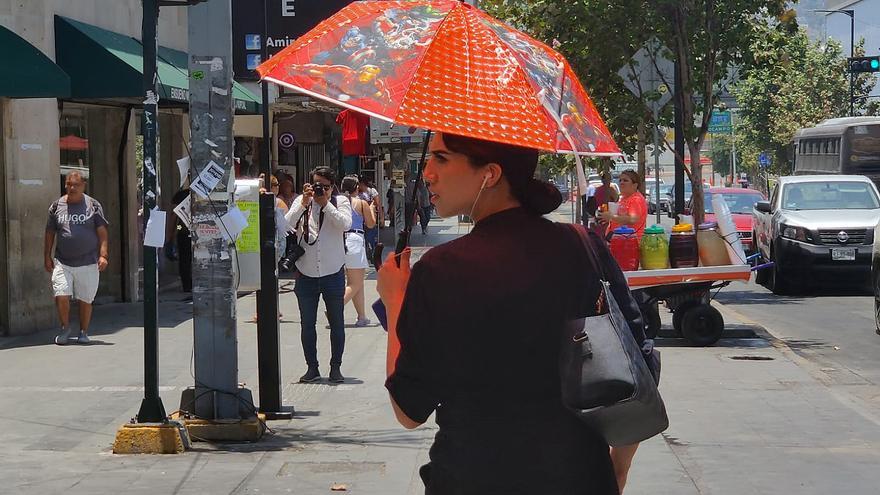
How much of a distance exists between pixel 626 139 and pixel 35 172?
7708 mm

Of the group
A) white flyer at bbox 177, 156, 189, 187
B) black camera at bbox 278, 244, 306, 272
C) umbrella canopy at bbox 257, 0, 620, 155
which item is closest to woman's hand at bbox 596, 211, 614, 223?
black camera at bbox 278, 244, 306, 272

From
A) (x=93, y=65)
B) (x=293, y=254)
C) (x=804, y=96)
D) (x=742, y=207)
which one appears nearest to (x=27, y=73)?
(x=93, y=65)

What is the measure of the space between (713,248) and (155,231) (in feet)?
22.6

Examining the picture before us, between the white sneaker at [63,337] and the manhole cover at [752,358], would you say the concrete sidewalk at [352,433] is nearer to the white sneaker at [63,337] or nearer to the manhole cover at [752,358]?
the manhole cover at [752,358]

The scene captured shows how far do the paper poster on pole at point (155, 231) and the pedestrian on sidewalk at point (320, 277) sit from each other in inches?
118

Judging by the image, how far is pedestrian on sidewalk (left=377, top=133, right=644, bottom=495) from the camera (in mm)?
3051

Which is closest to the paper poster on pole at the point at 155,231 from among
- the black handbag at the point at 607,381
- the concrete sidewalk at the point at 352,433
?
the concrete sidewalk at the point at 352,433

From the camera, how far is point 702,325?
1373 cm

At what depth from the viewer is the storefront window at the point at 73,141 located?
16.6m

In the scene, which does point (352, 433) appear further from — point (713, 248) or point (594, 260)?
point (594, 260)

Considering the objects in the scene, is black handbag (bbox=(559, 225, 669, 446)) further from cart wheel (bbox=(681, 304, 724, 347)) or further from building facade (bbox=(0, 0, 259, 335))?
cart wheel (bbox=(681, 304, 724, 347))

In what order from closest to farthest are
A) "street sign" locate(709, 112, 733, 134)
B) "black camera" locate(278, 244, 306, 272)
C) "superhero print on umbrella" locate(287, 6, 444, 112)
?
"superhero print on umbrella" locate(287, 6, 444, 112) → "black camera" locate(278, 244, 306, 272) → "street sign" locate(709, 112, 733, 134)

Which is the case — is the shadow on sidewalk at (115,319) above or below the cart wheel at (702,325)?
below

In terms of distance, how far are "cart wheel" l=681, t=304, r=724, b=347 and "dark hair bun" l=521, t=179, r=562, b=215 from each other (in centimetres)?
1072
